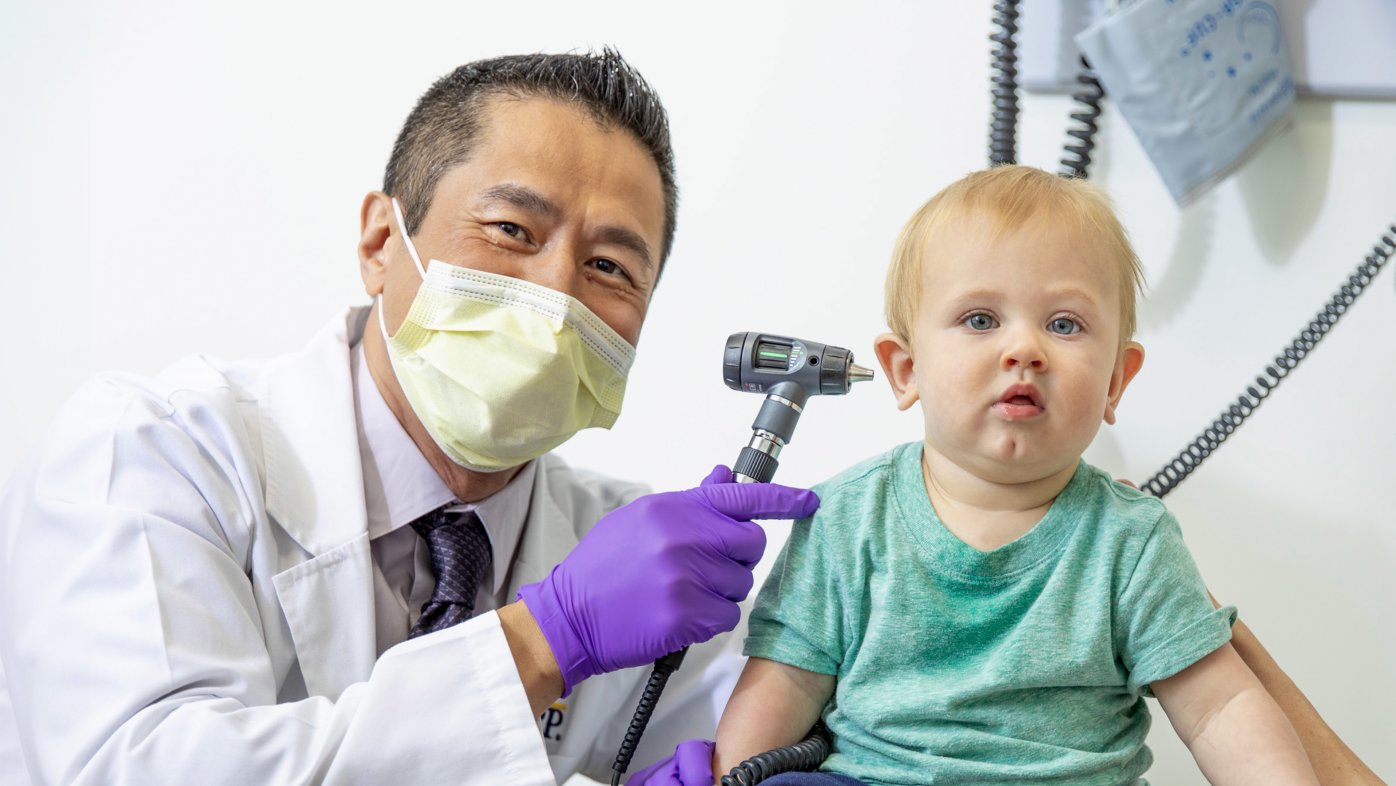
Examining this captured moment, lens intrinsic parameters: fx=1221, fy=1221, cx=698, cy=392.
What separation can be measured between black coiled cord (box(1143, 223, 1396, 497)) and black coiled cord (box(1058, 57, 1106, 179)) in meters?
0.34

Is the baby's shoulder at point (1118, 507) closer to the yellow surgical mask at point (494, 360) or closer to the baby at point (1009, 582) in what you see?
the baby at point (1009, 582)

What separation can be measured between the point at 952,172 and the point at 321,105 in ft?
3.41

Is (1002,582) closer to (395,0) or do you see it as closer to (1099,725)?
(1099,725)

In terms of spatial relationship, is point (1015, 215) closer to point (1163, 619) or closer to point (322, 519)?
point (1163, 619)

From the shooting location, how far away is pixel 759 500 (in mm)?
1243

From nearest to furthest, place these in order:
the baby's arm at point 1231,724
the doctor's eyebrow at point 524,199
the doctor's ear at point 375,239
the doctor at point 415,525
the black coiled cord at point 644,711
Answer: the baby's arm at point 1231,724
the doctor at point 415,525
the black coiled cord at point 644,711
the doctor's eyebrow at point 524,199
the doctor's ear at point 375,239

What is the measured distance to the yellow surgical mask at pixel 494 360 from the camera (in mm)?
1331

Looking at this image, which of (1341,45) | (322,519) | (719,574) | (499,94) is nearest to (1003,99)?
(1341,45)

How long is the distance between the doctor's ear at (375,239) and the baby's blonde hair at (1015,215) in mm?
662

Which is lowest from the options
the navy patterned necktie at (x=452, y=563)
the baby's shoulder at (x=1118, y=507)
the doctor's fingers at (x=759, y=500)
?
the navy patterned necktie at (x=452, y=563)

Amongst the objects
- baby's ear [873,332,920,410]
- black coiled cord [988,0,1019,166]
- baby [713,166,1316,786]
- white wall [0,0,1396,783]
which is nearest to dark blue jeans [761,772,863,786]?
baby [713,166,1316,786]

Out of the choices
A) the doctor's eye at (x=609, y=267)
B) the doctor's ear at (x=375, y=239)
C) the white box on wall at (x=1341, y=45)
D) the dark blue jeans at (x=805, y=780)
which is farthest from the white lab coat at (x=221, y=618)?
the white box on wall at (x=1341, y=45)

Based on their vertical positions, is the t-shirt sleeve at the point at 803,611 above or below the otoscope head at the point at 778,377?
below

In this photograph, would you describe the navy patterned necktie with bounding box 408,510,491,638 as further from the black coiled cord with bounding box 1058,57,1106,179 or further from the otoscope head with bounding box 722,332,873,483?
the black coiled cord with bounding box 1058,57,1106,179
